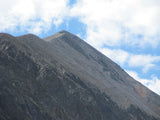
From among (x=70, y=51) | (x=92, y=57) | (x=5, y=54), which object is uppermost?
(x=92, y=57)

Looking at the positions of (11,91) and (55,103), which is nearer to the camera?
(11,91)

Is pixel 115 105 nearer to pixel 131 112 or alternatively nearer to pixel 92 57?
pixel 131 112

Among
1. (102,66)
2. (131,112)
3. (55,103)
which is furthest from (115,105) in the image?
(102,66)

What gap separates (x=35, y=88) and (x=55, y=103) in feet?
12.8

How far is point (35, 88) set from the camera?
44500 mm

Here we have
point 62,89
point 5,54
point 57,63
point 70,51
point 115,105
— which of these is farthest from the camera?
point 70,51

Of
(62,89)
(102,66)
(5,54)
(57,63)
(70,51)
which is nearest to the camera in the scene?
(5,54)

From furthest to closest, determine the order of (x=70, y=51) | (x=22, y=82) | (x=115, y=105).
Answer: (x=70, y=51) → (x=115, y=105) → (x=22, y=82)

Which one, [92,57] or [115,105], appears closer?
[115,105]

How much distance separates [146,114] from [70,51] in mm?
28008

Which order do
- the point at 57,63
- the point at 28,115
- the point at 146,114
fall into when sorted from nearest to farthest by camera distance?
the point at 28,115
the point at 57,63
the point at 146,114

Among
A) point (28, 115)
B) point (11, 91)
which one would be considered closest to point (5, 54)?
point (11, 91)

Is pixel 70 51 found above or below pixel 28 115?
above

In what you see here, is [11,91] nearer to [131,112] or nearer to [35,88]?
[35,88]
